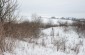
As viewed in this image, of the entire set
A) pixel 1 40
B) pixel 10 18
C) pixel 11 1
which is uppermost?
pixel 11 1

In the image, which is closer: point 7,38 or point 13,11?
point 7,38

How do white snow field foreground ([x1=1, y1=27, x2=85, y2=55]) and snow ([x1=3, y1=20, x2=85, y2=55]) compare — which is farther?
snow ([x1=3, y1=20, x2=85, y2=55])

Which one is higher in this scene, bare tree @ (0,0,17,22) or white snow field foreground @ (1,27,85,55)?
bare tree @ (0,0,17,22)

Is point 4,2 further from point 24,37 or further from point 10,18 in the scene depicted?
point 24,37

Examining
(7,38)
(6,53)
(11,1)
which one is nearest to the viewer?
(6,53)

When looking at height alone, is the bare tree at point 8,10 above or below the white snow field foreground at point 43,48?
above

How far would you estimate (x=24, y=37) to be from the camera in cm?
827

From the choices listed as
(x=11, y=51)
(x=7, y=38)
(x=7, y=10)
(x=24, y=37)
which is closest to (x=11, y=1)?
(x=7, y=10)

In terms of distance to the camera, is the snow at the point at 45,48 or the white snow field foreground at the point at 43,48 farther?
the snow at the point at 45,48

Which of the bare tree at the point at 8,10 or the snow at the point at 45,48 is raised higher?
the bare tree at the point at 8,10

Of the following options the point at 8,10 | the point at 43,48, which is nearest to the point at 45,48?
the point at 43,48

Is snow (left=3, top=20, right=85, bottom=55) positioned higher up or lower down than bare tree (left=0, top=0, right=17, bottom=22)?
lower down

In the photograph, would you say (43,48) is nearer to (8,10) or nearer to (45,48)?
(45,48)

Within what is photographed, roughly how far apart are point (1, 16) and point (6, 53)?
371cm
